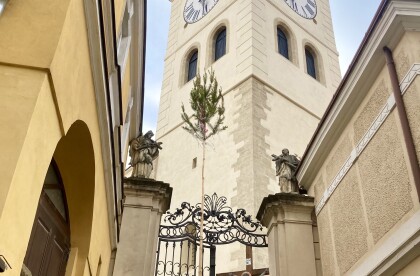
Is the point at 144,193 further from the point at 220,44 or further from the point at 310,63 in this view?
the point at 310,63

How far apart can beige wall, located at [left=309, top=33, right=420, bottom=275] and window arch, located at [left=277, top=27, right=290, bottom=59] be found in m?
13.9

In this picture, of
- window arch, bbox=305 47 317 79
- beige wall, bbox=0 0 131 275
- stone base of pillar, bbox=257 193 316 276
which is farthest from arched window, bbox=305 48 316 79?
beige wall, bbox=0 0 131 275

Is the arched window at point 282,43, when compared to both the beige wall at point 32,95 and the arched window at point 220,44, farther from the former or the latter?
the beige wall at point 32,95

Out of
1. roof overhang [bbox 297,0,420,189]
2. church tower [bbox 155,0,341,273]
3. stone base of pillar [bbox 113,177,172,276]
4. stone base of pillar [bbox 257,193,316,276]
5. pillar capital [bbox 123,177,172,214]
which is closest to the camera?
roof overhang [bbox 297,0,420,189]

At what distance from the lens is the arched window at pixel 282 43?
22.0 m

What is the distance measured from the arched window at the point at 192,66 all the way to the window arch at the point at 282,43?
4.00m

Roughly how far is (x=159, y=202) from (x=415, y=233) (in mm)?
5489

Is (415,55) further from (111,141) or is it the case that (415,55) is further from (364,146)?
(111,141)

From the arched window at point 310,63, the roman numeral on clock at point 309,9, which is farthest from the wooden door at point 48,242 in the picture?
the roman numeral on clock at point 309,9

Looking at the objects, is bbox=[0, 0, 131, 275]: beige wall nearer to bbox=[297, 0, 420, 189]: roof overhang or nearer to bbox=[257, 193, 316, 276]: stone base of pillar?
bbox=[297, 0, 420, 189]: roof overhang

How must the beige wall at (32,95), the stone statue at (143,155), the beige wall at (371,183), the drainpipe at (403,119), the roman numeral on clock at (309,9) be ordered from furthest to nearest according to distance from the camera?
1. the roman numeral on clock at (309,9)
2. the stone statue at (143,155)
3. the beige wall at (371,183)
4. the drainpipe at (403,119)
5. the beige wall at (32,95)

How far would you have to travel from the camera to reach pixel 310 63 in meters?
23.6

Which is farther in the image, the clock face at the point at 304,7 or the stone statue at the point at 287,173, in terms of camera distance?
the clock face at the point at 304,7

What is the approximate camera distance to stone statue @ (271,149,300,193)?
1034cm
